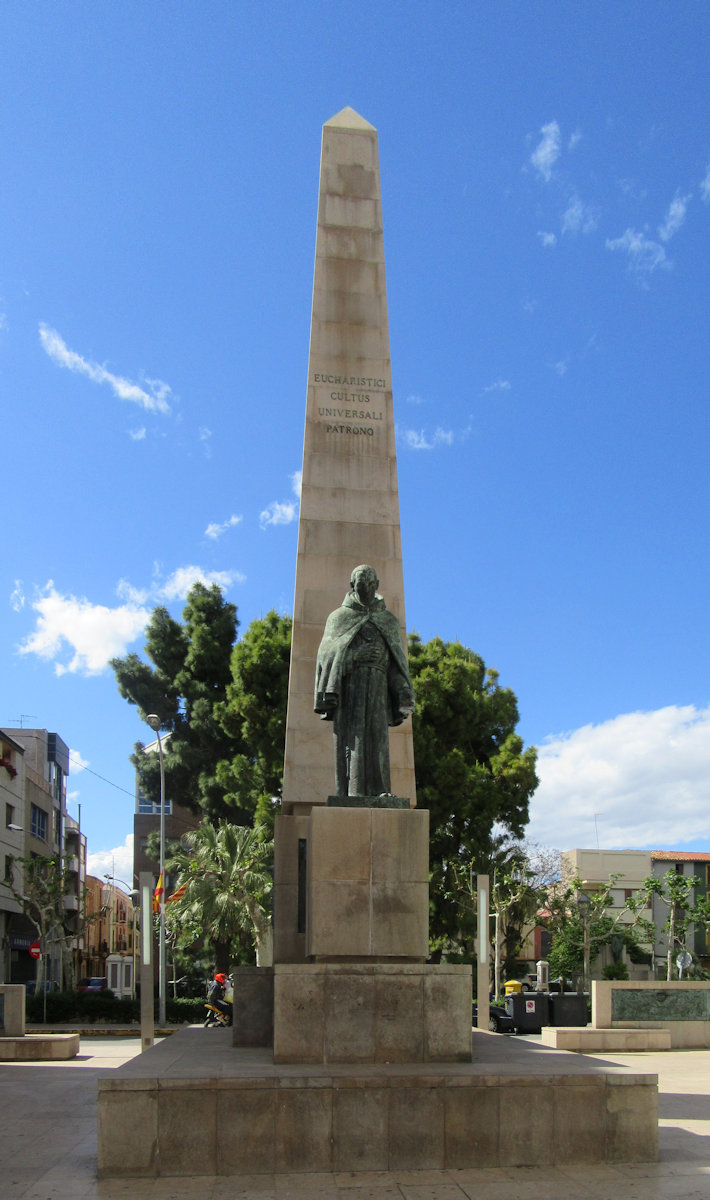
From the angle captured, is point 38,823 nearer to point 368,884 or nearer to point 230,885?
point 230,885

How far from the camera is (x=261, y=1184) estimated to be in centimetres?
688

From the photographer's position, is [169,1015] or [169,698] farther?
[169,698]

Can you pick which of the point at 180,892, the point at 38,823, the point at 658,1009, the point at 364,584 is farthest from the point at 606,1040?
the point at 38,823

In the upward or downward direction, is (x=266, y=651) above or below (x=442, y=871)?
above

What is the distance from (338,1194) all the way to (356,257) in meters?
11.0

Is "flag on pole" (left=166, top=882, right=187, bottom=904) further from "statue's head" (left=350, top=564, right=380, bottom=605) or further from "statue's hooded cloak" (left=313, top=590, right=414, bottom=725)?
"statue's head" (left=350, top=564, right=380, bottom=605)

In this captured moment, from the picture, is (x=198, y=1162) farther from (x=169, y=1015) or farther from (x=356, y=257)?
(x=169, y=1015)

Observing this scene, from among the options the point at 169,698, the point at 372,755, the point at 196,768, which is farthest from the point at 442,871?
the point at 372,755

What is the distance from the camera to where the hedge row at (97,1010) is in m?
28.3

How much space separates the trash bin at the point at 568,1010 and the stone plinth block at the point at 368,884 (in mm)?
16289

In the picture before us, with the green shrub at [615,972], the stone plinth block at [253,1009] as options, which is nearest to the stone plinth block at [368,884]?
the stone plinth block at [253,1009]

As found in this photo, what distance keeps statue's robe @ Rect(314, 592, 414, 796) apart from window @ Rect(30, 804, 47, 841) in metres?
42.8

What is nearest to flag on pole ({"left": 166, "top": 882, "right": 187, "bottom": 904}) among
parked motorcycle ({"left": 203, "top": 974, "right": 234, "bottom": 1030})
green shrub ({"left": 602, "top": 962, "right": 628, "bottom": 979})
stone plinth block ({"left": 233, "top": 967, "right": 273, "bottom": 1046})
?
parked motorcycle ({"left": 203, "top": 974, "right": 234, "bottom": 1030})

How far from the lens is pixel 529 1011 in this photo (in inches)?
914
